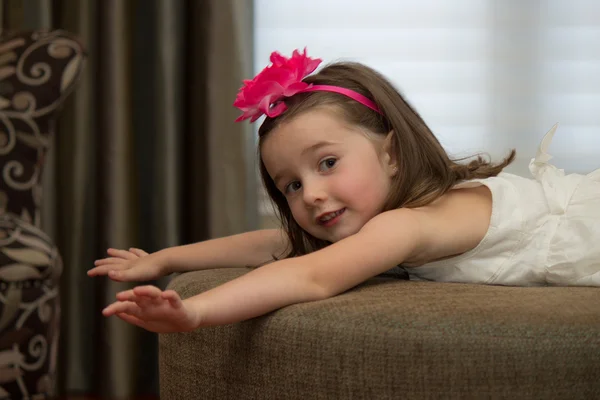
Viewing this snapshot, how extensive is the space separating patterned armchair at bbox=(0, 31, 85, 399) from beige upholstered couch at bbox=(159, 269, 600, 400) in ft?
1.83

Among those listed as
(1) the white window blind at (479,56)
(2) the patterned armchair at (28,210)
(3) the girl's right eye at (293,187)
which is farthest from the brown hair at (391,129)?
(1) the white window blind at (479,56)

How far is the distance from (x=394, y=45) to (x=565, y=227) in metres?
1.19

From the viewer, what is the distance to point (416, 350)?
2.86ft

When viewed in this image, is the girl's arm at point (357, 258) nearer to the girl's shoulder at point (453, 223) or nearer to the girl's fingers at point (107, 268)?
the girl's shoulder at point (453, 223)

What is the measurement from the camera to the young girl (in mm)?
1231

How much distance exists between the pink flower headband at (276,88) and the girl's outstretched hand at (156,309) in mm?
501

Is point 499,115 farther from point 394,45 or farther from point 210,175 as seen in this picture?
point 210,175

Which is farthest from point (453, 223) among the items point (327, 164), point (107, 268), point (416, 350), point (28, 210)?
point (28, 210)

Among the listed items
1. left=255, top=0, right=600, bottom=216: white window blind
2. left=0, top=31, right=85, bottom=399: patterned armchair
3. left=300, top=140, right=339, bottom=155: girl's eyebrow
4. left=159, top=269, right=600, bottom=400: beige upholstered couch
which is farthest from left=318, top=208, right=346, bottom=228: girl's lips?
left=255, top=0, right=600, bottom=216: white window blind

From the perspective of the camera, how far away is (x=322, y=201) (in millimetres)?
1236

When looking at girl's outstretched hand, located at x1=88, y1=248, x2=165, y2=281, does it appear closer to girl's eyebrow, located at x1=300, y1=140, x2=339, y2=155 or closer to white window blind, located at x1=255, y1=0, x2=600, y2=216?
girl's eyebrow, located at x1=300, y1=140, x2=339, y2=155

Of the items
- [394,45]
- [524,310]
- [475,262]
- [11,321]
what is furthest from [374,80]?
[394,45]

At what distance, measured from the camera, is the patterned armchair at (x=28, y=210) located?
1380 millimetres

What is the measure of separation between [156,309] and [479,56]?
5.77ft
